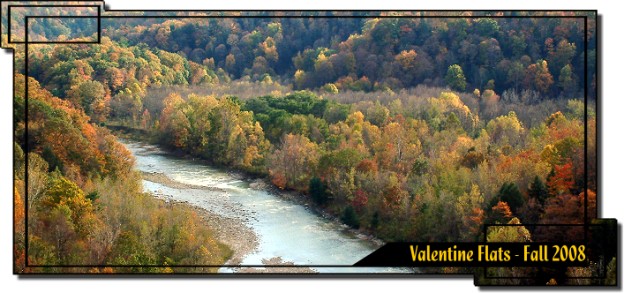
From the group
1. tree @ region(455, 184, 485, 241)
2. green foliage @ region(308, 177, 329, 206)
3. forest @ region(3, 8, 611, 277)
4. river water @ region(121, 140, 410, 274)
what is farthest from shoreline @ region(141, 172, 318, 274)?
tree @ region(455, 184, 485, 241)

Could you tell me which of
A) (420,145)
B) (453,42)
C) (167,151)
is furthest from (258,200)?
(453,42)

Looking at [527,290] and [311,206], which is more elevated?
[311,206]

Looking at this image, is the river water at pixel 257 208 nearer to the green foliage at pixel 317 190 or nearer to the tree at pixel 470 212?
the green foliage at pixel 317 190

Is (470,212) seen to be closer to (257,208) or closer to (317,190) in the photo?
(317,190)

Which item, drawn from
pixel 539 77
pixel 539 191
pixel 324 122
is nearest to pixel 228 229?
pixel 324 122

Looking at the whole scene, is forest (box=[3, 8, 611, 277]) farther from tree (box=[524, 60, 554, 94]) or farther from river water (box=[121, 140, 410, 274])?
river water (box=[121, 140, 410, 274])

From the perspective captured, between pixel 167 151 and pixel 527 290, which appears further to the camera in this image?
pixel 167 151

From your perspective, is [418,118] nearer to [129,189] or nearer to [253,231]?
[253,231]
